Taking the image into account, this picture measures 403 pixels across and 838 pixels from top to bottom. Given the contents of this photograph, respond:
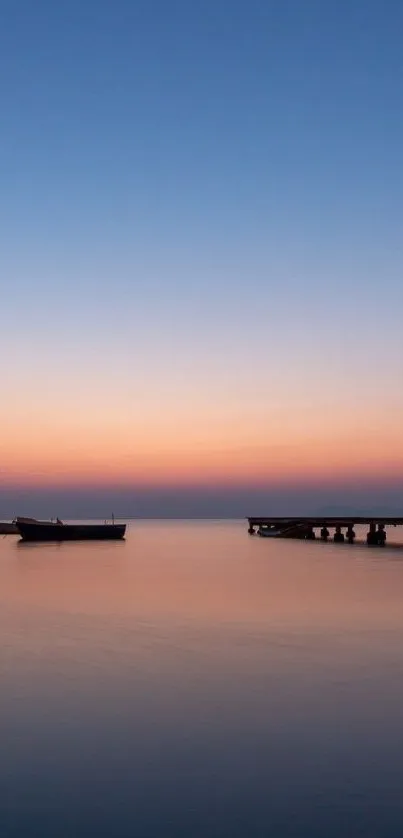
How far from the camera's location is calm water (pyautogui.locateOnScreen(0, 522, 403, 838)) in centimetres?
1248

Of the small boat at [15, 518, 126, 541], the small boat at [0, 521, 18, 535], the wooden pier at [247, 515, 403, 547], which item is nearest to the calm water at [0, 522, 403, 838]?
the wooden pier at [247, 515, 403, 547]

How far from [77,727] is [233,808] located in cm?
618

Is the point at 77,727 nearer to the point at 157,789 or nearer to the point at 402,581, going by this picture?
the point at 157,789

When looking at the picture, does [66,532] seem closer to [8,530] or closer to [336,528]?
[336,528]

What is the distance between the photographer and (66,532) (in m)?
130

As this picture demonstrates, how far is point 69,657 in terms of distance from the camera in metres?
26.7

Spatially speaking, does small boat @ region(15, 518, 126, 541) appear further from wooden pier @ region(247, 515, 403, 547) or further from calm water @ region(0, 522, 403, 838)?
calm water @ region(0, 522, 403, 838)

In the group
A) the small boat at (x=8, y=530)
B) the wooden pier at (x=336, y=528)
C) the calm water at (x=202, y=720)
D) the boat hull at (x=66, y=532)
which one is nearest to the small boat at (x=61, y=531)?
the boat hull at (x=66, y=532)

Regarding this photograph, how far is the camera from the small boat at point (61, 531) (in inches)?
4948

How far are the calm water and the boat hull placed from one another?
86.4 metres

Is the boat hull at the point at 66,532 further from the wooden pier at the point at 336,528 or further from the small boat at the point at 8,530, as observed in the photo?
the small boat at the point at 8,530

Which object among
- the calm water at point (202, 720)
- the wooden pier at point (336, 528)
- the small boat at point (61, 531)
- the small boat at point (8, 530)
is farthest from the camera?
the small boat at point (8, 530)

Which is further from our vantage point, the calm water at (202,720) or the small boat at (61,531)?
the small boat at (61,531)

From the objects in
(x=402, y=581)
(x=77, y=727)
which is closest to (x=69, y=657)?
(x=77, y=727)
